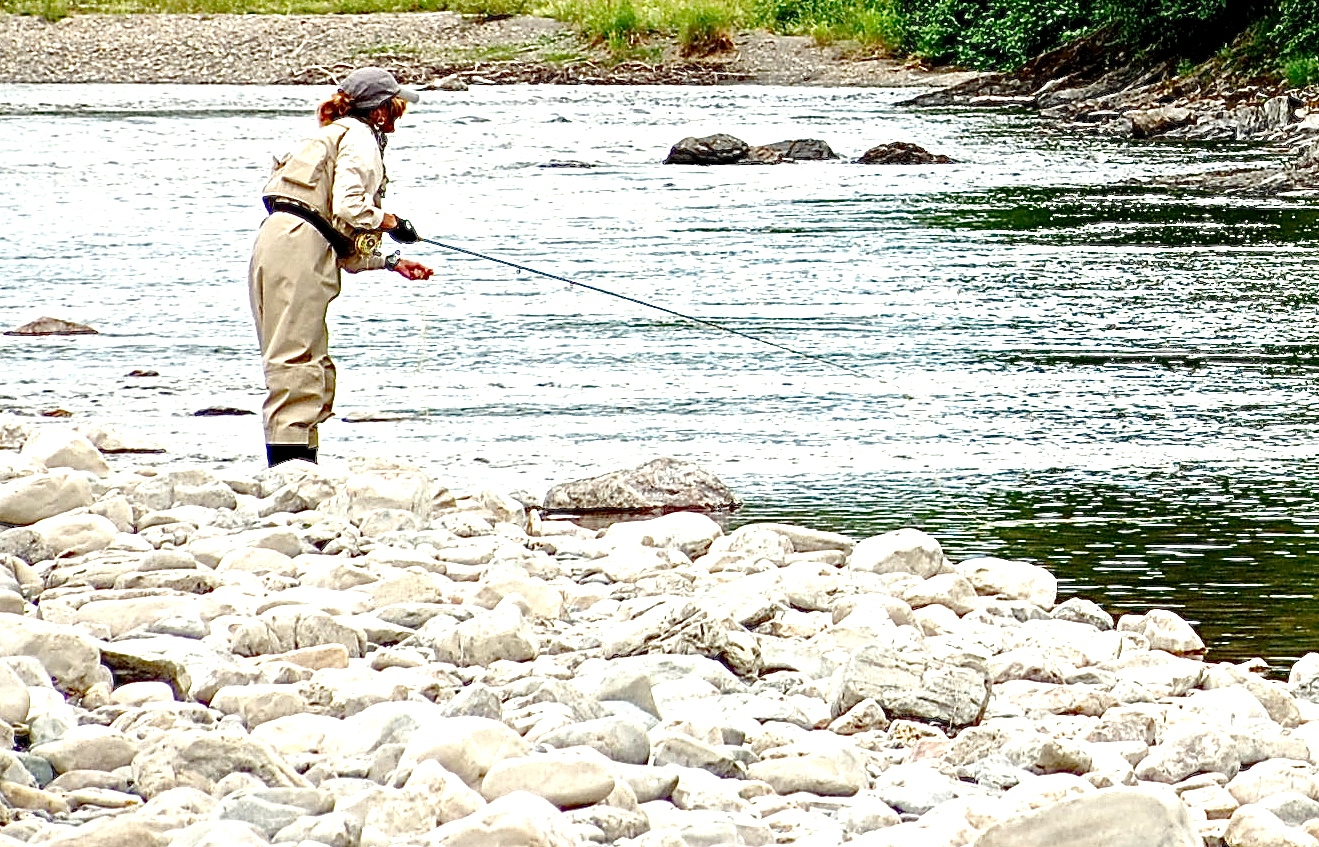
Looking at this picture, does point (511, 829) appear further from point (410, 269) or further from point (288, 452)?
point (288, 452)

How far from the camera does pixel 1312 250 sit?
16219 mm

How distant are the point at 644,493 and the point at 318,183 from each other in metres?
1.58

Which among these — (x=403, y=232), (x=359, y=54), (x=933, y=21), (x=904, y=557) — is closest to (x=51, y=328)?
(x=403, y=232)

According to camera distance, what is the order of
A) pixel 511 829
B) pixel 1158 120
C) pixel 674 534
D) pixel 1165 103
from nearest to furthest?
1. pixel 511 829
2. pixel 674 534
3. pixel 1158 120
4. pixel 1165 103

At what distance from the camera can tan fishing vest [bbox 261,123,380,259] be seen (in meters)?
7.87

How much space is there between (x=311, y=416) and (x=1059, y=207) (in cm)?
1283

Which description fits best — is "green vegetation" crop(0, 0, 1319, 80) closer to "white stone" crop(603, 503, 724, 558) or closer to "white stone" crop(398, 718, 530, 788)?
"white stone" crop(603, 503, 724, 558)

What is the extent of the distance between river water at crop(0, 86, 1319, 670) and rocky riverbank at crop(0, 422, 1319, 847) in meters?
0.90

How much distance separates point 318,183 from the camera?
7895mm

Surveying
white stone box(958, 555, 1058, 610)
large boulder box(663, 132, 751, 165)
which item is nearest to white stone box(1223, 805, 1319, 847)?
white stone box(958, 555, 1058, 610)

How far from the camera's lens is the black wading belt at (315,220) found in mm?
7930

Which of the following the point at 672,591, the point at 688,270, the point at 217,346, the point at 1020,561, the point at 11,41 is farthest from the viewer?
the point at 11,41

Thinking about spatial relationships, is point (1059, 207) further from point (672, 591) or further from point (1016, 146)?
point (672, 591)

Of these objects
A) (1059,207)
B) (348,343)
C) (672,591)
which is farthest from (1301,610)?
(1059,207)
